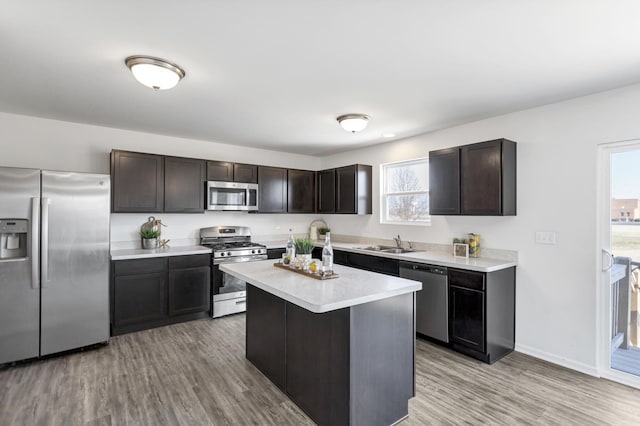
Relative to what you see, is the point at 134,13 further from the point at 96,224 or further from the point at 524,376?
the point at 524,376

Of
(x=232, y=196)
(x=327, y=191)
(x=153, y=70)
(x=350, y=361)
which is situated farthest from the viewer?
(x=327, y=191)

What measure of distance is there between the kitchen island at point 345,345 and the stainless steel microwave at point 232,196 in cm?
234

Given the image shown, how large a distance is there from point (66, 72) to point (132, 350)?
2673mm

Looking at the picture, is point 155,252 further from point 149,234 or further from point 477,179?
point 477,179

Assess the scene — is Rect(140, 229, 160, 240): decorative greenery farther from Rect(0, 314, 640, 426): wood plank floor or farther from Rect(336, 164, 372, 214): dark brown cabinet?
Rect(336, 164, 372, 214): dark brown cabinet

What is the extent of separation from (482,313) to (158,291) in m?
3.67

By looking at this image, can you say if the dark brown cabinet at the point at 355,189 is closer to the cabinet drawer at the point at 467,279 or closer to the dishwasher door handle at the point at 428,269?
the dishwasher door handle at the point at 428,269

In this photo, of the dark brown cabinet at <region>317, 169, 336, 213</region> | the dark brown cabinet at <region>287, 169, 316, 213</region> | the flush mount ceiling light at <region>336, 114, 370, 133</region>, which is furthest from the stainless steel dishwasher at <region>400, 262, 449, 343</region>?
the dark brown cabinet at <region>287, 169, 316, 213</region>

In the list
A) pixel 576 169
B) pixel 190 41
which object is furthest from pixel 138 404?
pixel 576 169

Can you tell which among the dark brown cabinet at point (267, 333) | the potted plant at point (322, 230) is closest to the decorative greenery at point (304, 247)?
the dark brown cabinet at point (267, 333)

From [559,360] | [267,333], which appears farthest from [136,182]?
[559,360]

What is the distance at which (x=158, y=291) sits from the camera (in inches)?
157

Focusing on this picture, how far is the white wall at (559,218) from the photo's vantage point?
2891 millimetres

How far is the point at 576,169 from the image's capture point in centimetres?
300
